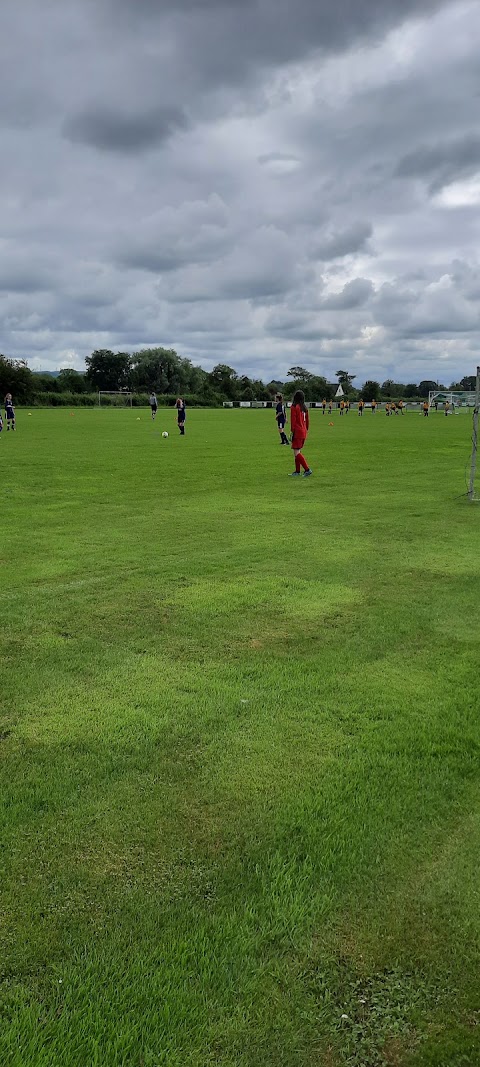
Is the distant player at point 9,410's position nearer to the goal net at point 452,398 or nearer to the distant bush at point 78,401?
the distant bush at point 78,401

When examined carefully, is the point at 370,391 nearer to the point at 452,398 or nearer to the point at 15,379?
the point at 452,398

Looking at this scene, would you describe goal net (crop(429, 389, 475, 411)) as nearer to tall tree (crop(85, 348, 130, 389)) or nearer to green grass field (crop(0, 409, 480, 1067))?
tall tree (crop(85, 348, 130, 389))

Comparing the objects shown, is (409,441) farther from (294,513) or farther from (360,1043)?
(360,1043)

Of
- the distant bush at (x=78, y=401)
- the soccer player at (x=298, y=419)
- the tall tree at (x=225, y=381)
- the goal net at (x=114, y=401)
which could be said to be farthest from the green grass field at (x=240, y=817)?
the tall tree at (x=225, y=381)

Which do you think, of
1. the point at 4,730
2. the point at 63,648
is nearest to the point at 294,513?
the point at 63,648

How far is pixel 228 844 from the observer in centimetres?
314

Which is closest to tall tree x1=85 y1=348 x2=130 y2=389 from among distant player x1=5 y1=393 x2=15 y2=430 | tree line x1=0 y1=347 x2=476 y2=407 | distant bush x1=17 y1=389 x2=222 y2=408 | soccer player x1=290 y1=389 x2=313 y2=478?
tree line x1=0 y1=347 x2=476 y2=407

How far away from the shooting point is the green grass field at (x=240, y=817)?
2328 mm

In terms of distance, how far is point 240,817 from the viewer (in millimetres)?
3340

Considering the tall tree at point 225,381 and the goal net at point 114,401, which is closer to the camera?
the goal net at point 114,401

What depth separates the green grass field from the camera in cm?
233

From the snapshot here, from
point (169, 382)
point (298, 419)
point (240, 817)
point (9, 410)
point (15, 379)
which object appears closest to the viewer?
point (240, 817)

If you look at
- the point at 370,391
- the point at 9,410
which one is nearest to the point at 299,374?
the point at 370,391

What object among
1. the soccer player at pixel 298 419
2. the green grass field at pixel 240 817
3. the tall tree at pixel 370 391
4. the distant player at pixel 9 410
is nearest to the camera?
the green grass field at pixel 240 817
